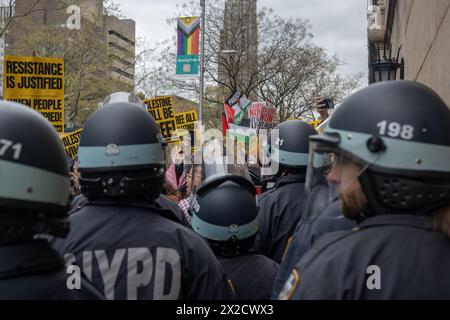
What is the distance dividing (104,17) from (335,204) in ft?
95.0

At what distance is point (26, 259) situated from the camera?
2.11m

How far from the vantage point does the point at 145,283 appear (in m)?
3.01

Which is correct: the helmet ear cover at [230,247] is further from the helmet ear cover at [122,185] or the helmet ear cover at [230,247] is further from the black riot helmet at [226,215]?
the helmet ear cover at [122,185]

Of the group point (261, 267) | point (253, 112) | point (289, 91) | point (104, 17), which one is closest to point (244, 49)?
point (289, 91)

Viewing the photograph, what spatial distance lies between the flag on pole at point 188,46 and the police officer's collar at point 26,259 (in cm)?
2084

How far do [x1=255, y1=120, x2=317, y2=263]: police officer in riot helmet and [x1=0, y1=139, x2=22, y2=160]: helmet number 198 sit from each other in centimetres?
317

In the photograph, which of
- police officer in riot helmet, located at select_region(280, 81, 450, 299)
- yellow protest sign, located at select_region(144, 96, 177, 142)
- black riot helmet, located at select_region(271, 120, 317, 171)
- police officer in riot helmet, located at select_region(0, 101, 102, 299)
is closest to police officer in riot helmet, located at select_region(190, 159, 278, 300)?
police officer in riot helmet, located at select_region(280, 81, 450, 299)

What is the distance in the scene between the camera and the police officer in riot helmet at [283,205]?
5.31 meters

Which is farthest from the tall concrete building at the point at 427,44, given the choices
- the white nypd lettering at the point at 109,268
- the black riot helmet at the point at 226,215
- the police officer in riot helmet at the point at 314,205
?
the white nypd lettering at the point at 109,268

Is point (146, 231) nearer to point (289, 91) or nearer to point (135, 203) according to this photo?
point (135, 203)

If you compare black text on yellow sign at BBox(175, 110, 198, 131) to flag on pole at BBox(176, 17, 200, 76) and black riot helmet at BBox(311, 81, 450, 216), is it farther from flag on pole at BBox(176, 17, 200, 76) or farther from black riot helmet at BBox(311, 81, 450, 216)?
black riot helmet at BBox(311, 81, 450, 216)

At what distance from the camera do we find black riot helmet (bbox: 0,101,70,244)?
2152 mm
